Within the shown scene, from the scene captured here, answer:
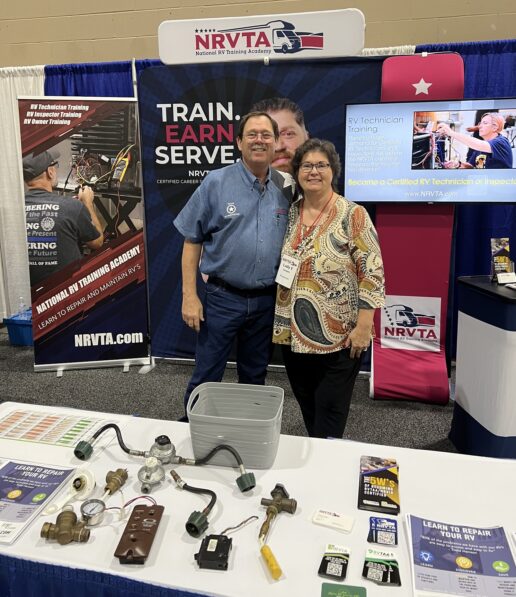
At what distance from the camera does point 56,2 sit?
406 centimetres

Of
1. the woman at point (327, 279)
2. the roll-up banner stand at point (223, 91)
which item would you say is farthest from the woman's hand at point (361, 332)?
the roll-up banner stand at point (223, 91)

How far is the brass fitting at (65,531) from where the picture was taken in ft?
3.04

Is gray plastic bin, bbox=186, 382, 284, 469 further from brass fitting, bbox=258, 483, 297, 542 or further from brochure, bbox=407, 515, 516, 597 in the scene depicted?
brochure, bbox=407, 515, 516, 597

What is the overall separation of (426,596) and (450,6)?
3.78 m

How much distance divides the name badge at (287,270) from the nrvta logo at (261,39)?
5.73ft

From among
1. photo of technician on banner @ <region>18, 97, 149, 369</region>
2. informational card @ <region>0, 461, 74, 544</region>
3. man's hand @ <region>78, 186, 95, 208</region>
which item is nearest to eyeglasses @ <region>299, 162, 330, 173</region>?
informational card @ <region>0, 461, 74, 544</region>

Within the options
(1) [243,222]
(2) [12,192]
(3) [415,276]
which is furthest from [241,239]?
(2) [12,192]

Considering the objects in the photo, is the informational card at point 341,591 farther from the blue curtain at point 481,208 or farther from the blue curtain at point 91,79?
the blue curtain at point 91,79

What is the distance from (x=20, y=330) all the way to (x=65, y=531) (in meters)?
3.43

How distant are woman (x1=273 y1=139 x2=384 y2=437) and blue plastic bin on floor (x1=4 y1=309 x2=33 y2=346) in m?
2.86

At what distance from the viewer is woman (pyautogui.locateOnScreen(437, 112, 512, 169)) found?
A: 8.69ft

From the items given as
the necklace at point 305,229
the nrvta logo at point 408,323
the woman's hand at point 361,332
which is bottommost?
the nrvta logo at point 408,323

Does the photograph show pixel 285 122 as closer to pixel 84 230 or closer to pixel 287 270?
pixel 84 230

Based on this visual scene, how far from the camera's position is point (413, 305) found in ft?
9.84
